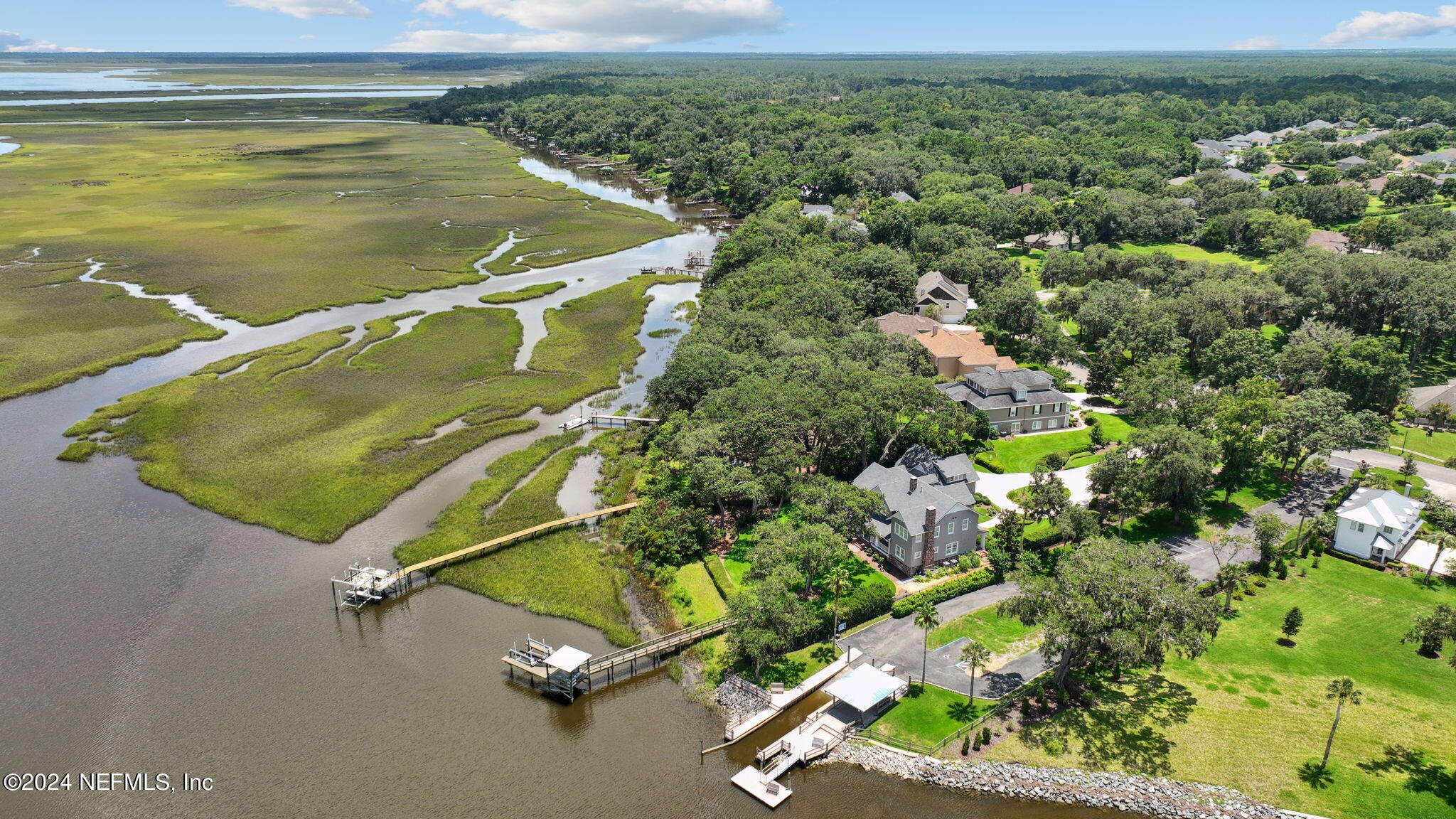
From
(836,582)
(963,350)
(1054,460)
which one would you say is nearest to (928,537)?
(836,582)

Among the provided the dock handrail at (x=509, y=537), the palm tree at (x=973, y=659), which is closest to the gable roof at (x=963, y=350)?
the dock handrail at (x=509, y=537)

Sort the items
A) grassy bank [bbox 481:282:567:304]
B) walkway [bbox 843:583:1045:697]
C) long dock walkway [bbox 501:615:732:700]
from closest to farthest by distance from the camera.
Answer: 1. walkway [bbox 843:583:1045:697]
2. long dock walkway [bbox 501:615:732:700]
3. grassy bank [bbox 481:282:567:304]

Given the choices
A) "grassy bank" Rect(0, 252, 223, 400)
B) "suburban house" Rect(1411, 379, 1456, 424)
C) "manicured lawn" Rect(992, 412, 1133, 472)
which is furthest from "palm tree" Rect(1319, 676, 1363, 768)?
"grassy bank" Rect(0, 252, 223, 400)

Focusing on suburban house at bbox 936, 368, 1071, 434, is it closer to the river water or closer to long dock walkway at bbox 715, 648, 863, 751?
long dock walkway at bbox 715, 648, 863, 751

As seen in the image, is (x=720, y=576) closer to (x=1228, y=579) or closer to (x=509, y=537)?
(x=509, y=537)

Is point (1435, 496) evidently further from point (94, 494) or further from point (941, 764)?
point (94, 494)

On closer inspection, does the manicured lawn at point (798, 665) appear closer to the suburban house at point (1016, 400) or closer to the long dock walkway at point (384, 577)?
the long dock walkway at point (384, 577)
